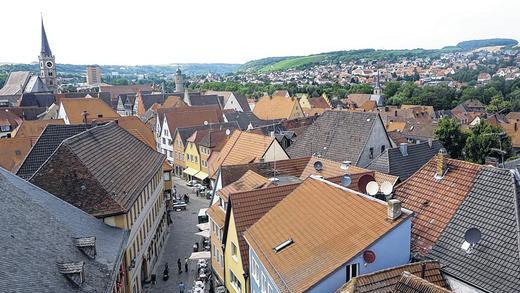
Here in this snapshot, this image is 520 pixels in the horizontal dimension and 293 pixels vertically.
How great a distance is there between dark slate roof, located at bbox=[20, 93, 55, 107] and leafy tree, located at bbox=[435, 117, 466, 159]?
8220cm

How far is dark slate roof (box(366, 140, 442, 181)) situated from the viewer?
34.0m

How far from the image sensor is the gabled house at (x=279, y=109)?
87.9m

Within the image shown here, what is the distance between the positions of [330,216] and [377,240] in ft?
9.39

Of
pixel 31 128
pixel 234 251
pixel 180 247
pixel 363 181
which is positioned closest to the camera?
pixel 234 251

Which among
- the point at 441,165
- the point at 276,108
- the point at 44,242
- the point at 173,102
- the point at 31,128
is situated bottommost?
the point at 276,108

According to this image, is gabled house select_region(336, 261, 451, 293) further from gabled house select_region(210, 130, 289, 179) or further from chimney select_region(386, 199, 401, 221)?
gabled house select_region(210, 130, 289, 179)

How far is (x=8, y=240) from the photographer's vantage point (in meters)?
16.1

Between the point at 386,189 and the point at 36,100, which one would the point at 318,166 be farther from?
the point at 36,100

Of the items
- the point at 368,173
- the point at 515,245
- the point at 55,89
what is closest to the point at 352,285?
the point at 515,245

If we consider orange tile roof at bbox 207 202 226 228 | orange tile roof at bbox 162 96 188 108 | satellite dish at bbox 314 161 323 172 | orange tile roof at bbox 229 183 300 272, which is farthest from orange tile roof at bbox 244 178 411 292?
orange tile roof at bbox 162 96 188 108

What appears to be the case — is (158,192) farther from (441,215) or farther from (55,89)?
(55,89)

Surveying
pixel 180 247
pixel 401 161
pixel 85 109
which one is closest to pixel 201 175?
pixel 85 109

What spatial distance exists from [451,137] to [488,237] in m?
39.5

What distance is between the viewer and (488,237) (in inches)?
670
